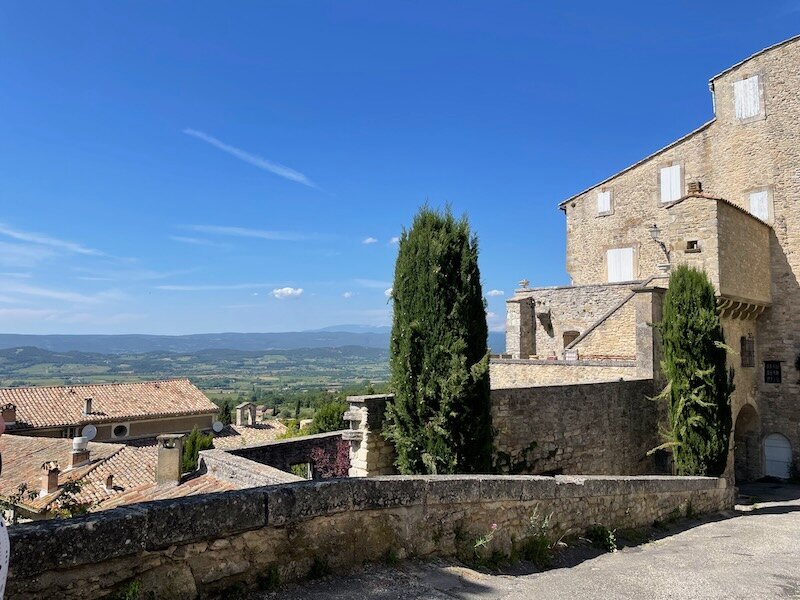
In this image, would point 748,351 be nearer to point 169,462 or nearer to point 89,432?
point 169,462

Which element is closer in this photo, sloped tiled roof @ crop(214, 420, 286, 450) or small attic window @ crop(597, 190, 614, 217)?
small attic window @ crop(597, 190, 614, 217)

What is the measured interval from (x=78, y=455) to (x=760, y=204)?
89.1 ft

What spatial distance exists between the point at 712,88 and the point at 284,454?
2197 centimetres

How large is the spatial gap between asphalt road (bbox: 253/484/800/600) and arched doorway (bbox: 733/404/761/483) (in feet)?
36.0

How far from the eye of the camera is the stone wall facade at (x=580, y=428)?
10.9m

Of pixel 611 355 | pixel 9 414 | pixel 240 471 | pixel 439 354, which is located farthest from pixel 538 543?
pixel 9 414

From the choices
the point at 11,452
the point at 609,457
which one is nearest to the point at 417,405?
the point at 609,457

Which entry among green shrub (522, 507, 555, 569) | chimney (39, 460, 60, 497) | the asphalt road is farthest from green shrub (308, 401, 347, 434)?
green shrub (522, 507, 555, 569)

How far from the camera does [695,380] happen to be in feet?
46.0

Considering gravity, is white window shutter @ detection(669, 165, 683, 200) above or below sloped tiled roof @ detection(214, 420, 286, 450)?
above

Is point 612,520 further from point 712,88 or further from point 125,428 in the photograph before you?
point 125,428

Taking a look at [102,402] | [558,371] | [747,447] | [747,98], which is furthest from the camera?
[102,402]

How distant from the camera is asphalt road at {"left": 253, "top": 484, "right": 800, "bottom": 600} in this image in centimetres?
472

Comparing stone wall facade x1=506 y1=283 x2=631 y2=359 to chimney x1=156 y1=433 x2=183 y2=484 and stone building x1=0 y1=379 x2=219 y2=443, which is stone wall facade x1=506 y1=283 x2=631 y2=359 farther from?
stone building x1=0 y1=379 x2=219 y2=443
